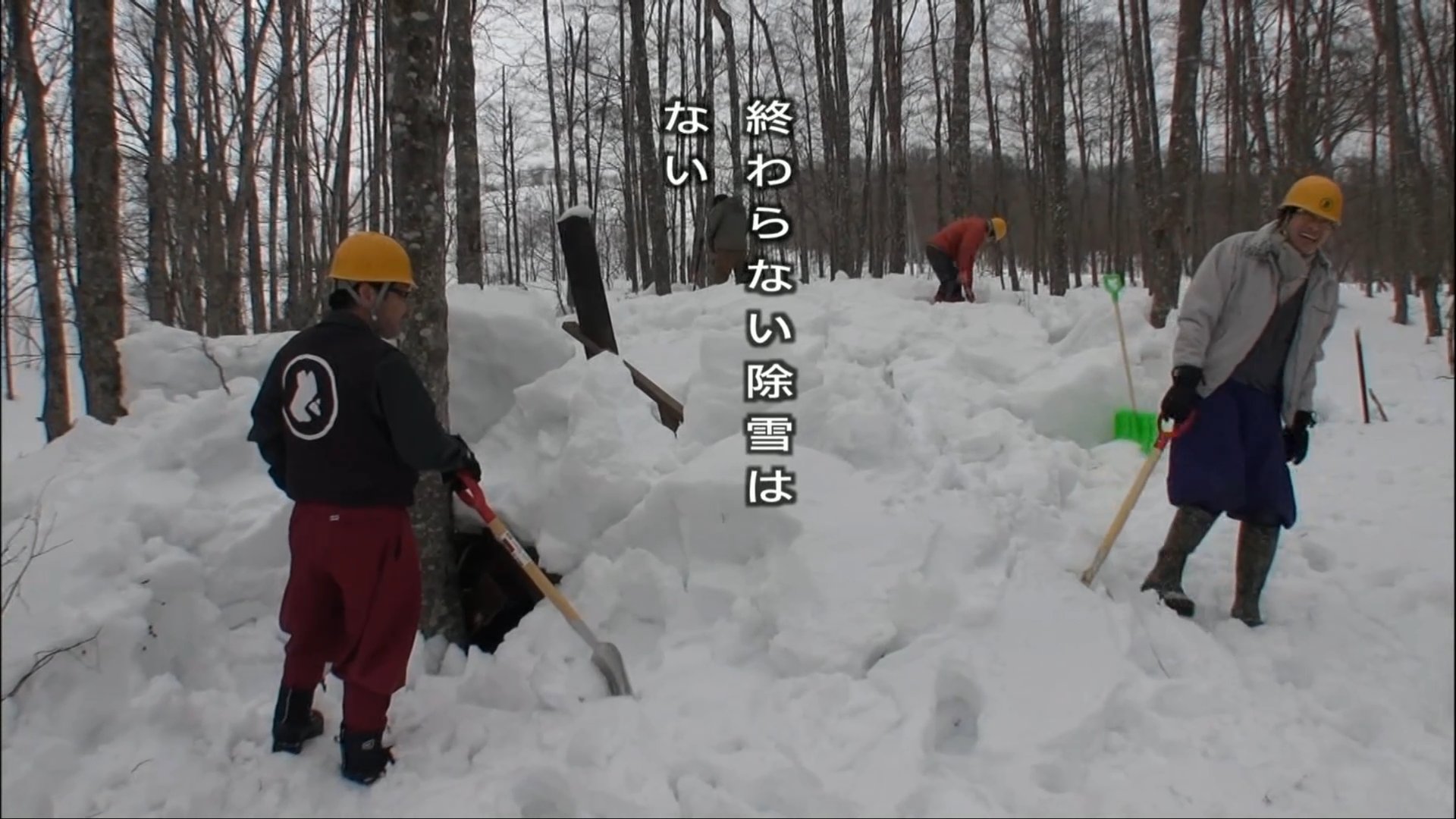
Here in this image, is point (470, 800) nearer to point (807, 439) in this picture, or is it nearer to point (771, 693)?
point (771, 693)

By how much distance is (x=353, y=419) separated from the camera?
2.81 meters

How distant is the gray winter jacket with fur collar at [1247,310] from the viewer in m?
3.51

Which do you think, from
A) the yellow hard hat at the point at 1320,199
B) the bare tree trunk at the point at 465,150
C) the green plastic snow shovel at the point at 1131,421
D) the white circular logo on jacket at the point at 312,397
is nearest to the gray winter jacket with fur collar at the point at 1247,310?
the yellow hard hat at the point at 1320,199

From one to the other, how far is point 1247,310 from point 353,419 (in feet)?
11.5

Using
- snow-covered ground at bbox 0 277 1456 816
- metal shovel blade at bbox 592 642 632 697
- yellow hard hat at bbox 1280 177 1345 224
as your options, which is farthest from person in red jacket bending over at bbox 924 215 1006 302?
metal shovel blade at bbox 592 642 632 697

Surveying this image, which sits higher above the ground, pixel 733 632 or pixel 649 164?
pixel 649 164

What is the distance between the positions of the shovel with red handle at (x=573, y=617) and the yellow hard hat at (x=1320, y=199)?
126 inches

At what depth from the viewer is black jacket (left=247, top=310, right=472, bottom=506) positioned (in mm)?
2783

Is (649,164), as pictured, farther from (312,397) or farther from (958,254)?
(312,397)

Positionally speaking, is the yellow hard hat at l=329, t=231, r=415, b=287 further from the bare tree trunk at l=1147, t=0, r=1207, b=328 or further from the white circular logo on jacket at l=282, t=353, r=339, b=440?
the bare tree trunk at l=1147, t=0, r=1207, b=328

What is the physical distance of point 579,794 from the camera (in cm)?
268

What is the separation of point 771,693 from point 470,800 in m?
1.10

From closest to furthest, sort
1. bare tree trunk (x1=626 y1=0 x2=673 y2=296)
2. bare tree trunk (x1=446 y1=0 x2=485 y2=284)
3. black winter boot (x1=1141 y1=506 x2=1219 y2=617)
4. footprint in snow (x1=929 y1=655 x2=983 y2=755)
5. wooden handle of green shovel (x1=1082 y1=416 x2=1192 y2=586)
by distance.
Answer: footprint in snow (x1=929 y1=655 x2=983 y2=755) → black winter boot (x1=1141 y1=506 x2=1219 y2=617) → wooden handle of green shovel (x1=1082 y1=416 x2=1192 y2=586) → bare tree trunk (x1=446 y1=0 x2=485 y2=284) → bare tree trunk (x1=626 y1=0 x2=673 y2=296)

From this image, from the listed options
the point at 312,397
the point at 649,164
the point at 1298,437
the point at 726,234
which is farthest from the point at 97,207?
the point at 649,164
